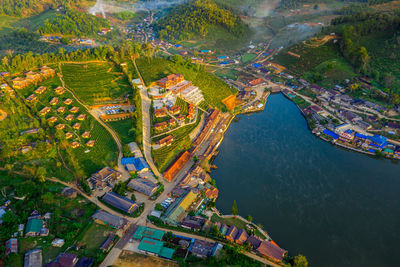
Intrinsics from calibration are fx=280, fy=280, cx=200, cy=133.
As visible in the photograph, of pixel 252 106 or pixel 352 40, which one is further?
pixel 352 40

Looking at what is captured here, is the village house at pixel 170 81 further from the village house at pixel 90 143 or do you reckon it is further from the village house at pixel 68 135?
the village house at pixel 68 135

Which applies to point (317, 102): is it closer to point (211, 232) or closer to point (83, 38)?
point (211, 232)

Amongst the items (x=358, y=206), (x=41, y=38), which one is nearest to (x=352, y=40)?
(x=358, y=206)

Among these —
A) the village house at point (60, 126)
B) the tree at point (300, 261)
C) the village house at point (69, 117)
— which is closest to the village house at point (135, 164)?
the village house at point (60, 126)

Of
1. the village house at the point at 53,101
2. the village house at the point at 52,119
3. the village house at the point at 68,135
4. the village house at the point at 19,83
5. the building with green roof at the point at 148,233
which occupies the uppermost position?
the village house at the point at 19,83

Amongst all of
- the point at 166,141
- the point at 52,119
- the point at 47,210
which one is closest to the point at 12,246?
the point at 47,210

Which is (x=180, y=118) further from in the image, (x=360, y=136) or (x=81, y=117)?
(x=360, y=136)
